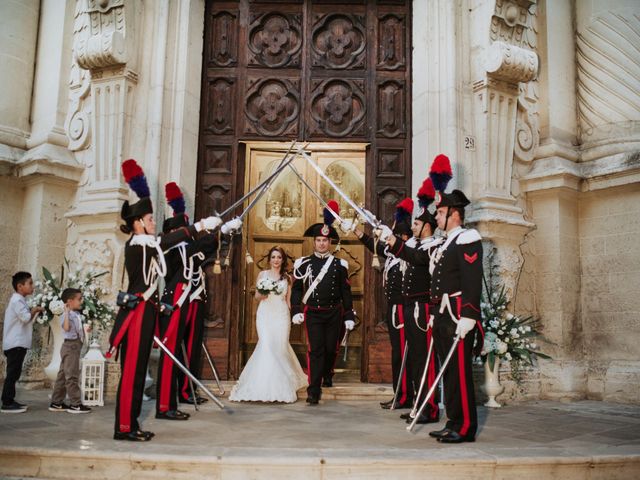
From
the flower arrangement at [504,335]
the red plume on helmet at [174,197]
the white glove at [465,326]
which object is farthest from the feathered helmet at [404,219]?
the red plume on helmet at [174,197]

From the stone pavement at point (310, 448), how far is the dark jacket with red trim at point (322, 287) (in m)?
1.76

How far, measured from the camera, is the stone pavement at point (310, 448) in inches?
161

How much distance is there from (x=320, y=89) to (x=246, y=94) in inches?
42.1

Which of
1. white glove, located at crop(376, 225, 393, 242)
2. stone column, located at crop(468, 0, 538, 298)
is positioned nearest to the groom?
stone column, located at crop(468, 0, 538, 298)

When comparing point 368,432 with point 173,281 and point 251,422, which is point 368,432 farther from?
point 173,281

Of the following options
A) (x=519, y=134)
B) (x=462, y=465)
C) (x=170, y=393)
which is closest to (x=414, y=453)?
(x=462, y=465)

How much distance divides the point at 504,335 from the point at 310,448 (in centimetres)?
355

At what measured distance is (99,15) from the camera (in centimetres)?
828

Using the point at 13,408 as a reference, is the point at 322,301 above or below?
above

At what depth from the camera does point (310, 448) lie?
4539mm

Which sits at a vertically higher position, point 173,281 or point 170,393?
point 173,281

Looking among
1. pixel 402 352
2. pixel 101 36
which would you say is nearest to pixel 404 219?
pixel 402 352

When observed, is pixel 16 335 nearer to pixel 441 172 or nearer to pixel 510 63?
pixel 441 172

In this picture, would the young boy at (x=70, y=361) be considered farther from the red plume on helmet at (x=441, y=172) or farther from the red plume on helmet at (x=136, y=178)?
the red plume on helmet at (x=441, y=172)
